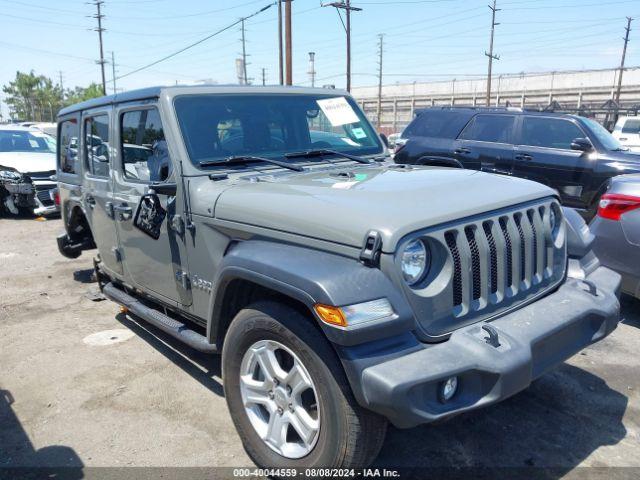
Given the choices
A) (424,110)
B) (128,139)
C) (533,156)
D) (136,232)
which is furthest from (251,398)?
(424,110)

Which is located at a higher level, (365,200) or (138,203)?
(365,200)

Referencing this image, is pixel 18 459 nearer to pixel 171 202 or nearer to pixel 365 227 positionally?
pixel 171 202

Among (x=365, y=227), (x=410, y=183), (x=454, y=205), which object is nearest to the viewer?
(x=365, y=227)

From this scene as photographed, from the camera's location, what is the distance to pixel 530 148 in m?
8.47

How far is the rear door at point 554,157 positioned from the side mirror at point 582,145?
8 centimetres

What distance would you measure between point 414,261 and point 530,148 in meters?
7.00

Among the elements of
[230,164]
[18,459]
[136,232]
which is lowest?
[18,459]

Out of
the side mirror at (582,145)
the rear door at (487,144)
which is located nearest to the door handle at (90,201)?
the rear door at (487,144)

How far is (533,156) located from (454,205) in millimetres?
6587

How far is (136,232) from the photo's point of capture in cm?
388

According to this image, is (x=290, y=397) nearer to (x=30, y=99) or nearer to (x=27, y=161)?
(x=27, y=161)

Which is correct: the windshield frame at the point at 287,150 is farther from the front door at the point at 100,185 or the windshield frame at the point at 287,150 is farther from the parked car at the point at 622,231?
the parked car at the point at 622,231

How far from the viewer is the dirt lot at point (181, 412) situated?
2.94 meters

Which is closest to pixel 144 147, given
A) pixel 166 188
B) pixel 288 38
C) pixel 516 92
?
pixel 166 188
